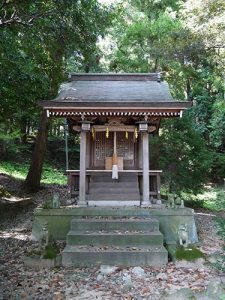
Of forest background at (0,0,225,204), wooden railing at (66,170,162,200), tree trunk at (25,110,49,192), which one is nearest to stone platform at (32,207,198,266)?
wooden railing at (66,170,162,200)

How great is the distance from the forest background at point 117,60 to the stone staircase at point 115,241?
4.04m

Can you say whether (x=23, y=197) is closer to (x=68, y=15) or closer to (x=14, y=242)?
(x=14, y=242)

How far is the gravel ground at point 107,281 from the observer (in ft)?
17.8

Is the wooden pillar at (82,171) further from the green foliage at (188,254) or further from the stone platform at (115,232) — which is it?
the green foliage at (188,254)

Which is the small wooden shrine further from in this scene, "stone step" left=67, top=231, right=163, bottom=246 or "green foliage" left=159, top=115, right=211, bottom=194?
"stone step" left=67, top=231, right=163, bottom=246

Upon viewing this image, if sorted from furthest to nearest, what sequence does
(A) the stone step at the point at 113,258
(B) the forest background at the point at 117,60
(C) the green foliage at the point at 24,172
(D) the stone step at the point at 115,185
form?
(C) the green foliage at the point at 24,172
(D) the stone step at the point at 115,185
(B) the forest background at the point at 117,60
(A) the stone step at the point at 113,258

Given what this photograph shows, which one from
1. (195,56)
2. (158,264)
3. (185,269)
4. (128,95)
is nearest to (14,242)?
(158,264)

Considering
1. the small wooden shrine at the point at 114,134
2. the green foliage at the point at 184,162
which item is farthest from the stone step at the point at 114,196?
the green foliage at the point at 184,162

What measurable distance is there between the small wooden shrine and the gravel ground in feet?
10.2

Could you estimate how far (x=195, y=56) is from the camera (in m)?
14.7

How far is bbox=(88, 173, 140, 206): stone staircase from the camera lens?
10.2 metres

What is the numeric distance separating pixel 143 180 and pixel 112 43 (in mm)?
15038

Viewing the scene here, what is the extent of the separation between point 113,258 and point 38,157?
8011mm

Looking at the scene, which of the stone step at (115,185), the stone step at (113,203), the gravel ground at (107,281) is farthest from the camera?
the stone step at (115,185)
